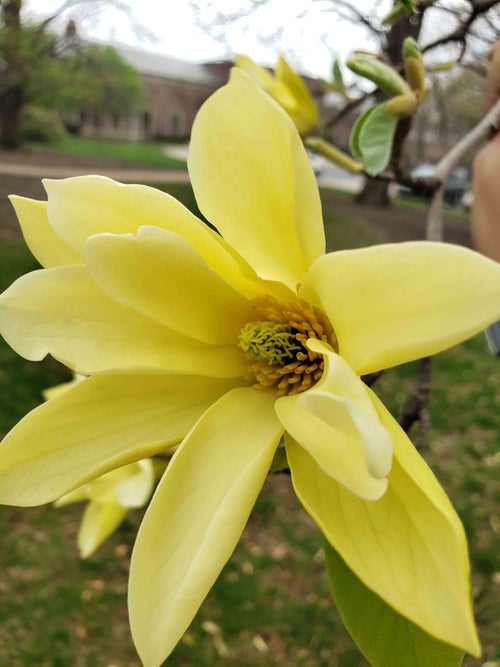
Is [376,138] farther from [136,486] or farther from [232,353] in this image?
[136,486]

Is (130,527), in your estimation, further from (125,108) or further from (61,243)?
(125,108)

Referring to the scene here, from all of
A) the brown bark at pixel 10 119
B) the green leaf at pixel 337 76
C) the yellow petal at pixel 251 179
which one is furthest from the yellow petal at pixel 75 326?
the brown bark at pixel 10 119

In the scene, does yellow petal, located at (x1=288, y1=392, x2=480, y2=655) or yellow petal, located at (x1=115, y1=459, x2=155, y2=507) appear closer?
yellow petal, located at (x1=288, y1=392, x2=480, y2=655)

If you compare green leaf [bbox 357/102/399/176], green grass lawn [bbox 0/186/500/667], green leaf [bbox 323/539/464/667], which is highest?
green leaf [bbox 357/102/399/176]

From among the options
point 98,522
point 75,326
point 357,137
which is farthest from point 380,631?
point 98,522

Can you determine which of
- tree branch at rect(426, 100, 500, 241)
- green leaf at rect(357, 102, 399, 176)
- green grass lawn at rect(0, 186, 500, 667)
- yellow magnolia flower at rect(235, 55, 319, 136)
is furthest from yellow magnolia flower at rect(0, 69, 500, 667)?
green grass lawn at rect(0, 186, 500, 667)

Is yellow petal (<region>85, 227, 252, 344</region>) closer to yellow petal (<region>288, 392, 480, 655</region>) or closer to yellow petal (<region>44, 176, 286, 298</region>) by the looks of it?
yellow petal (<region>44, 176, 286, 298</region>)
